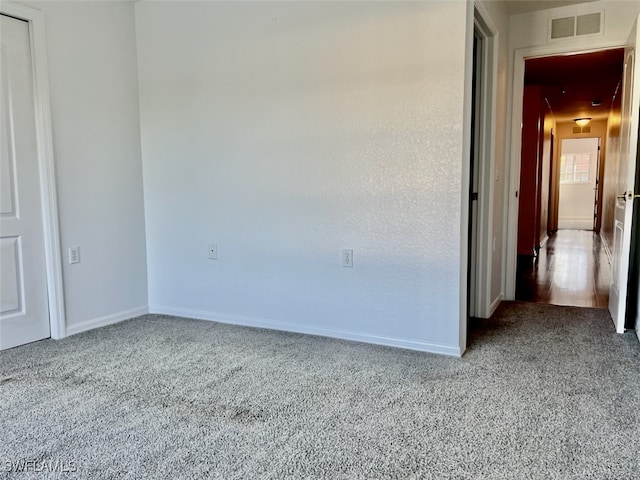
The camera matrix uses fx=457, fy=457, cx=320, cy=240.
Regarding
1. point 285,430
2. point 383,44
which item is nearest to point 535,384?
point 285,430

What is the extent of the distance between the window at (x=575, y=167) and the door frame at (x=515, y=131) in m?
9.94

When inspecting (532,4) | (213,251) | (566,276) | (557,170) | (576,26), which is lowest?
(566,276)

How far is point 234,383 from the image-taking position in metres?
2.33

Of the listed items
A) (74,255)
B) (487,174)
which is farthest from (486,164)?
(74,255)

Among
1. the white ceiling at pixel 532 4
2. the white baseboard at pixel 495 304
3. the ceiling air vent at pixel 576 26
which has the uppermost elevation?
the white ceiling at pixel 532 4

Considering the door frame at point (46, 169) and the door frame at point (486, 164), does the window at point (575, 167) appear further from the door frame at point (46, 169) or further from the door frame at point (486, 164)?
the door frame at point (46, 169)

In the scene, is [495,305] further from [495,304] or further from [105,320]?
[105,320]

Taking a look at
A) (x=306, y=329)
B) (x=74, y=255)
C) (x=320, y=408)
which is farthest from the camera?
(x=74, y=255)

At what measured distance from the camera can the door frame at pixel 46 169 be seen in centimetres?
296

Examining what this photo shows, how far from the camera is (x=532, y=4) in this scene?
364 centimetres

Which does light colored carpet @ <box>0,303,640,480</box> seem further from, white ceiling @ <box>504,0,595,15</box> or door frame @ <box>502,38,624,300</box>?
white ceiling @ <box>504,0,595,15</box>

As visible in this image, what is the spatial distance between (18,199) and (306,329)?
81.0 inches

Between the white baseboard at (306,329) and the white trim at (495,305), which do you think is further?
the white trim at (495,305)

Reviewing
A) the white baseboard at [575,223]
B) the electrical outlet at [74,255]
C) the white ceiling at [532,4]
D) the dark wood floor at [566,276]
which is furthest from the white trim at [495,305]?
the white baseboard at [575,223]
